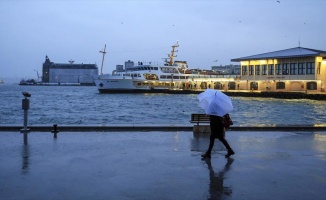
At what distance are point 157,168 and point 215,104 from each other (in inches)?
82.1

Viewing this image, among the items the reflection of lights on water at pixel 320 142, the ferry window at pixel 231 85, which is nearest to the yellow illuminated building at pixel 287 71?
the ferry window at pixel 231 85

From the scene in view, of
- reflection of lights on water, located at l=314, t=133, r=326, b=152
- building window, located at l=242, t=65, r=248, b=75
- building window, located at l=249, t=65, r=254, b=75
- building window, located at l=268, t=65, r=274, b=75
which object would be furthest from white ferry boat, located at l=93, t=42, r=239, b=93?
reflection of lights on water, located at l=314, t=133, r=326, b=152

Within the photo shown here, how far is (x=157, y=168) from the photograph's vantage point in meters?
7.09

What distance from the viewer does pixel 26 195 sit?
5312mm

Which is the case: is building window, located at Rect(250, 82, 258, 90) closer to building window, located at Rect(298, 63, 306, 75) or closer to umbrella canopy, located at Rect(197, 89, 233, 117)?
building window, located at Rect(298, 63, 306, 75)

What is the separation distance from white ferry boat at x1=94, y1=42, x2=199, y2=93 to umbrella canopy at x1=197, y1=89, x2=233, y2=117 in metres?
80.7

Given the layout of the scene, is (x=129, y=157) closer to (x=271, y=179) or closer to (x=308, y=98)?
(x=271, y=179)

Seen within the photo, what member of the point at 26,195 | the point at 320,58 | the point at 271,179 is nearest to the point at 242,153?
the point at 271,179

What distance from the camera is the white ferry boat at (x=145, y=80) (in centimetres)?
8950

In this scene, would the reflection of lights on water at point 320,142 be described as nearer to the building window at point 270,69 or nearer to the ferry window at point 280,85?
the ferry window at point 280,85

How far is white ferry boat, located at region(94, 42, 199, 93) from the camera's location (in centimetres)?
8950

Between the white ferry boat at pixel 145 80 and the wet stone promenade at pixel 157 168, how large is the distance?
258 feet

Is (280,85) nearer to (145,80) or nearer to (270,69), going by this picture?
(270,69)

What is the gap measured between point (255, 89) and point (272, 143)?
220ft
